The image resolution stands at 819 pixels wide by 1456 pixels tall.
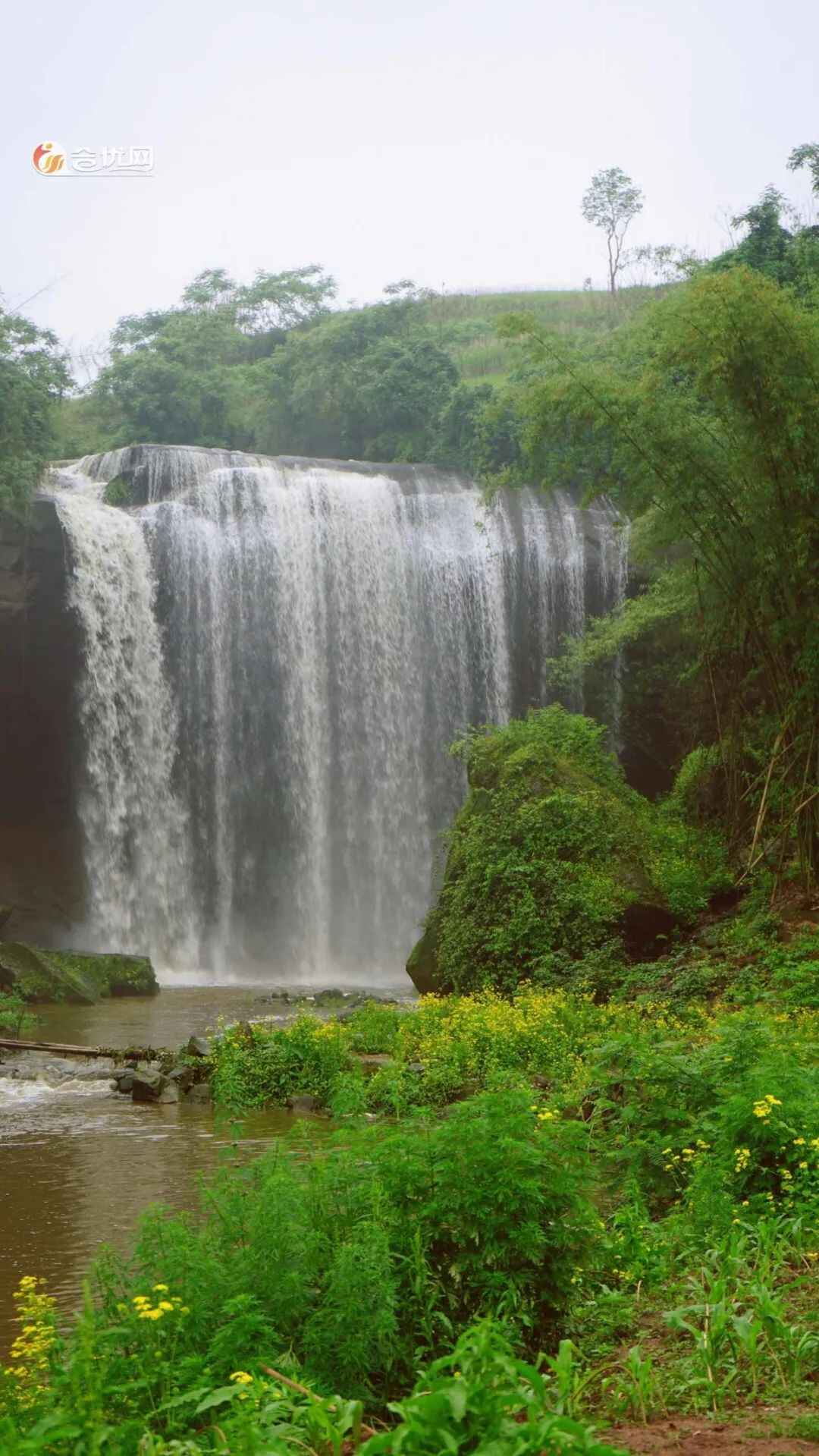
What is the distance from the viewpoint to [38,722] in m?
25.7

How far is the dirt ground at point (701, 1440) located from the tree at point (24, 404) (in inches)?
887

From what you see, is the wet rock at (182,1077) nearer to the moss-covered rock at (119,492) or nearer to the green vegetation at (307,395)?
the moss-covered rock at (119,492)

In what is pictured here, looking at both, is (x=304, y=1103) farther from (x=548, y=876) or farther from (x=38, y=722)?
(x=38, y=722)

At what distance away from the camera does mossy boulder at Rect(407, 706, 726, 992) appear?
15.6 m

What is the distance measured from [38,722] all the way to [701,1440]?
23.2m

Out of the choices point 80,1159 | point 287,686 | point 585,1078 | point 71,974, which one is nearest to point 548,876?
point 585,1078

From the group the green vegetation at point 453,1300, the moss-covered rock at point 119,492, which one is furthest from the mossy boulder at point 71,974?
the green vegetation at point 453,1300

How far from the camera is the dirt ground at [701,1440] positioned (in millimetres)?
3785

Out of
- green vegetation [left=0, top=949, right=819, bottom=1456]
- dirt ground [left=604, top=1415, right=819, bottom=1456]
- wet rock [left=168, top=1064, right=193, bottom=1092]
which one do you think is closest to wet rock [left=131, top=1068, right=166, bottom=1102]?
wet rock [left=168, top=1064, right=193, bottom=1092]

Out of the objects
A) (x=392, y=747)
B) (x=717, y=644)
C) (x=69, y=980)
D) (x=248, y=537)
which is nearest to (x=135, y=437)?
(x=248, y=537)

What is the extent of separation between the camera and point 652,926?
15.8 m

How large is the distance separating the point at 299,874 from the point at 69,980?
24.7 ft

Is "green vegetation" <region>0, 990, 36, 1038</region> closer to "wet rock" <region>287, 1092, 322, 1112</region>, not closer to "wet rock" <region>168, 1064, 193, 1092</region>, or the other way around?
"wet rock" <region>168, 1064, 193, 1092</region>

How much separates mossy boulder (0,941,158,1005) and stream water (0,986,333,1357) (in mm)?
4076
